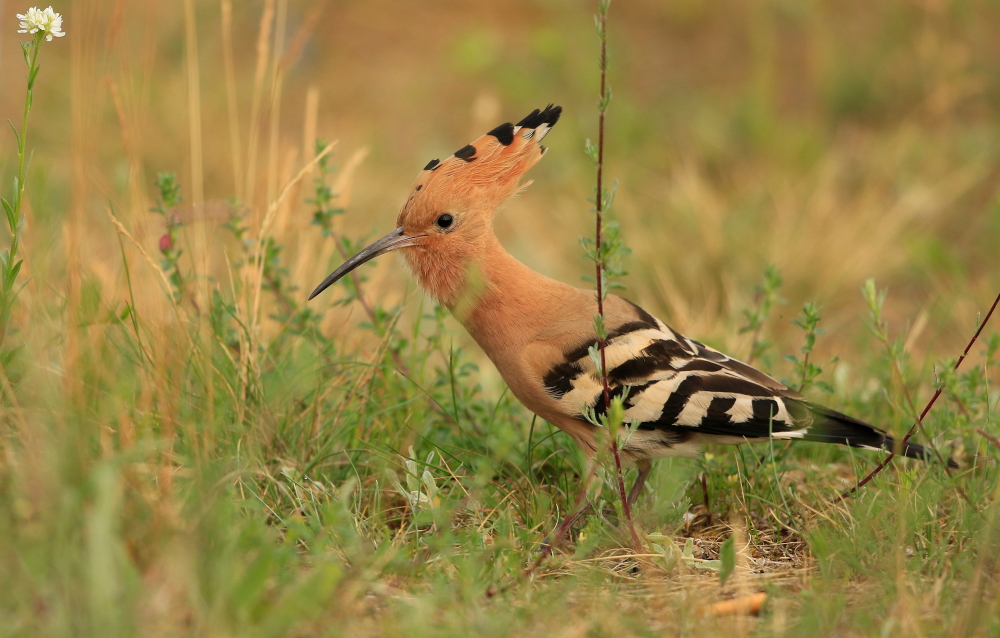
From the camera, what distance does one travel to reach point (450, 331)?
2533mm

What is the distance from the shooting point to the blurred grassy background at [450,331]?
1.48m

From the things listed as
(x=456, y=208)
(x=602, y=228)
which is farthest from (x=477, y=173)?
(x=602, y=228)

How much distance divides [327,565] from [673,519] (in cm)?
89

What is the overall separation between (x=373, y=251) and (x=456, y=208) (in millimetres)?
232

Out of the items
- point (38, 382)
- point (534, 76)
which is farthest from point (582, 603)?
point (534, 76)

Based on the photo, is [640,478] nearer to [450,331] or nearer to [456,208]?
[450,331]

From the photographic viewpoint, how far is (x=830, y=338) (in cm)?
373

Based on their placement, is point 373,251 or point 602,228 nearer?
point 602,228

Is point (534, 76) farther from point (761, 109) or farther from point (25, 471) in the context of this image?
point (25, 471)

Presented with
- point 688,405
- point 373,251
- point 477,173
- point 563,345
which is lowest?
point 688,405

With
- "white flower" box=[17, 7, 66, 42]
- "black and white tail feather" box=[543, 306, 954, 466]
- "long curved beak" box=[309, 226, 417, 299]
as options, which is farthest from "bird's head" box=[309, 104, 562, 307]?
"white flower" box=[17, 7, 66, 42]

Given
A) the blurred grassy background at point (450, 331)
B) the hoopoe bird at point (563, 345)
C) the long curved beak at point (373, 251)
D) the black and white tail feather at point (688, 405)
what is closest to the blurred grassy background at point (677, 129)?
the blurred grassy background at point (450, 331)

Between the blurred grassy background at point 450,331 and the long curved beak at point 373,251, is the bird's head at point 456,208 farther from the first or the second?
the blurred grassy background at point 450,331

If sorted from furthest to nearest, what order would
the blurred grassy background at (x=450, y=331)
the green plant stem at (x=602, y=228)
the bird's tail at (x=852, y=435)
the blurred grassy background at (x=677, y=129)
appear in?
the blurred grassy background at (x=677, y=129)
the bird's tail at (x=852, y=435)
the green plant stem at (x=602, y=228)
the blurred grassy background at (x=450, y=331)
